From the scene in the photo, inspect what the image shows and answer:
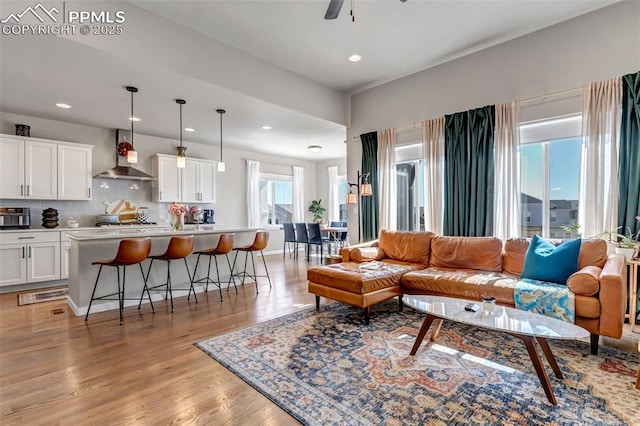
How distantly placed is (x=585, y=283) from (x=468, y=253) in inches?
51.5

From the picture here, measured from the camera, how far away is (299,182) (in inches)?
370

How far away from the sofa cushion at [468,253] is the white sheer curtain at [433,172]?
1.69ft

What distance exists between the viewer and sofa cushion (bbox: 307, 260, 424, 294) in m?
3.22

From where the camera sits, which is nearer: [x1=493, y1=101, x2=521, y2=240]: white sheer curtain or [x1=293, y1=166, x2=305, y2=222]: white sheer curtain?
[x1=493, y1=101, x2=521, y2=240]: white sheer curtain

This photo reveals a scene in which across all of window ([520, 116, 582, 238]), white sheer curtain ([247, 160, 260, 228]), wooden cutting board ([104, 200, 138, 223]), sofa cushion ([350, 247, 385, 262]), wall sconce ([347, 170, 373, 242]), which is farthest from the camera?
white sheer curtain ([247, 160, 260, 228])

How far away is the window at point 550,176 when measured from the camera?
3607mm

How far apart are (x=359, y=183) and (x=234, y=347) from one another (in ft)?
11.8

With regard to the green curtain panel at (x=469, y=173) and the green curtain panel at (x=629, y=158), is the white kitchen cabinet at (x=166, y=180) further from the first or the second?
the green curtain panel at (x=629, y=158)

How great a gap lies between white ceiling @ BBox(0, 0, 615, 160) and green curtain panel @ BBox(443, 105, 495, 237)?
98 cm

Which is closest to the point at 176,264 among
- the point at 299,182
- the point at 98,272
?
the point at 98,272

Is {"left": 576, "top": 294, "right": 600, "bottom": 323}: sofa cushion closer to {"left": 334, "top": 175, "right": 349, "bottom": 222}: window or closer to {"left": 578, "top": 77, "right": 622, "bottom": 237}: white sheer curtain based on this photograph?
{"left": 578, "top": 77, "right": 622, "bottom": 237}: white sheer curtain

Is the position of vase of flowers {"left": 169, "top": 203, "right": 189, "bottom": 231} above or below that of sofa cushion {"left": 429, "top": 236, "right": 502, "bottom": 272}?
above

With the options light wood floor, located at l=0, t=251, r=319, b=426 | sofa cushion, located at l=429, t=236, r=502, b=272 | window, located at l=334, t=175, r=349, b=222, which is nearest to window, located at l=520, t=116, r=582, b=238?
sofa cushion, located at l=429, t=236, r=502, b=272

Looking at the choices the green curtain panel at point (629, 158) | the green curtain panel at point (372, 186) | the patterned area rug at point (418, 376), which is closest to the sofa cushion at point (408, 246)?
the green curtain panel at point (372, 186)
